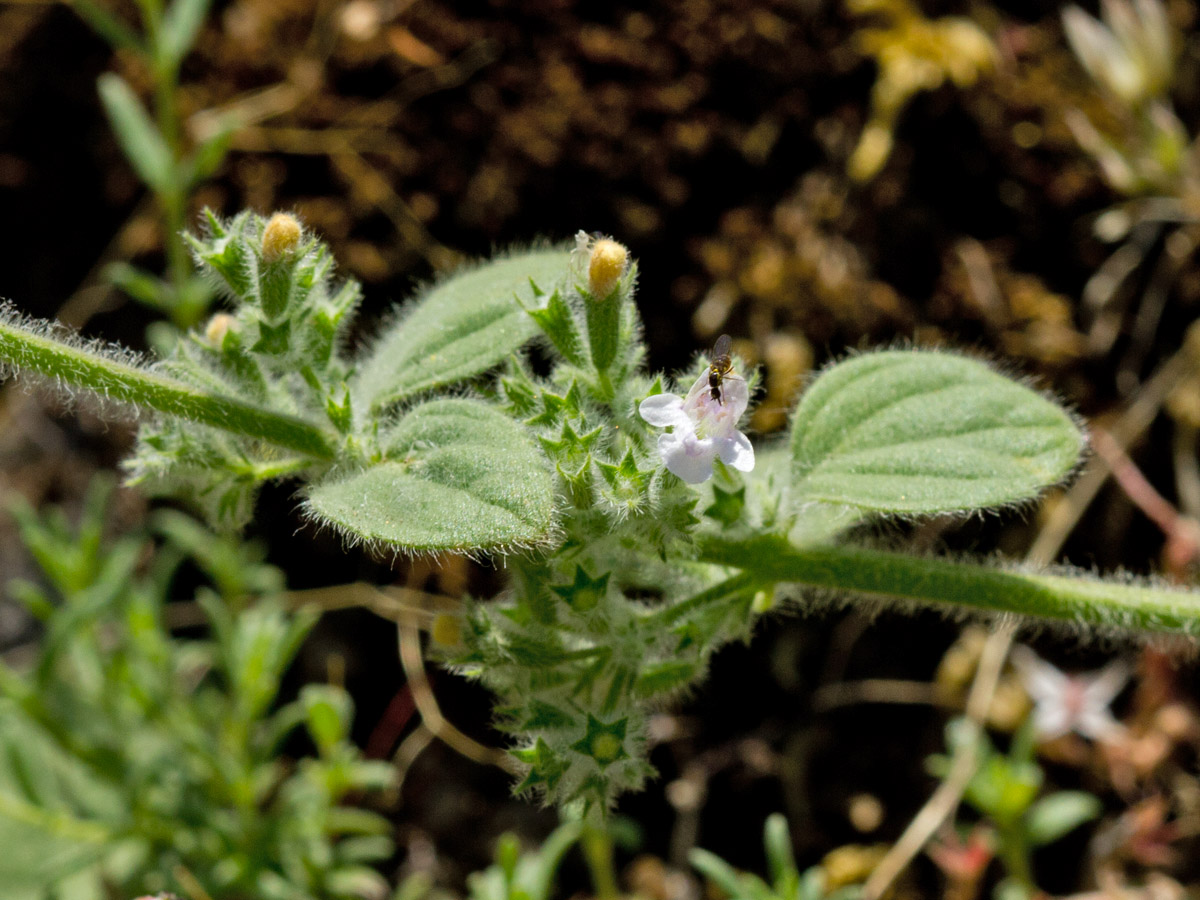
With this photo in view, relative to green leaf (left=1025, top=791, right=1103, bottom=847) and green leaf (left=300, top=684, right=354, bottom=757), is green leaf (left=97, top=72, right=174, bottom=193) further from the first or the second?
green leaf (left=1025, top=791, right=1103, bottom=847)

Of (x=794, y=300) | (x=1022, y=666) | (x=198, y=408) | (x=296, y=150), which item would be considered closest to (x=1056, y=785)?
(x=1022, y=666)

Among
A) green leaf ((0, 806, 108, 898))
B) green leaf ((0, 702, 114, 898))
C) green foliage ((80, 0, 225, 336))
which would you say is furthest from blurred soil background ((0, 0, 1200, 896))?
green leaf ((0, 806, 108, 898))

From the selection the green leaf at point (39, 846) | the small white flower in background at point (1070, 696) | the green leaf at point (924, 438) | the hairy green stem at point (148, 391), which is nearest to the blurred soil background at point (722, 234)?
the small white flower in background at point (1070, 696)

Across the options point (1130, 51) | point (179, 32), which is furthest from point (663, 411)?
point (1130, 51)

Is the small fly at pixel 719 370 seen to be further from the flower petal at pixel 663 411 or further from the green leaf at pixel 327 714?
the green leaf at pixel 327 714

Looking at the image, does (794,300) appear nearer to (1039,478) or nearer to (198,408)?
(1039,478)

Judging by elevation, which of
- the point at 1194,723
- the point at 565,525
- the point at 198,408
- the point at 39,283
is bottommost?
the point at 1194,723
